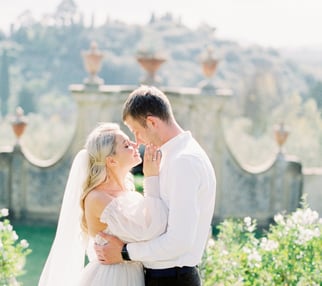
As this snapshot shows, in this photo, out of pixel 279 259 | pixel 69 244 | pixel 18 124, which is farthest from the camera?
pixel 18 124

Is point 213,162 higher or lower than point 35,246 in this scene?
higher

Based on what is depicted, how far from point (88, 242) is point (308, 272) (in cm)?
175

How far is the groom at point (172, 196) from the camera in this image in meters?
3.24

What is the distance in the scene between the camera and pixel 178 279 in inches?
136

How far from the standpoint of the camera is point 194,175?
3.26 m

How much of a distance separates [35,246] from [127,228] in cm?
813

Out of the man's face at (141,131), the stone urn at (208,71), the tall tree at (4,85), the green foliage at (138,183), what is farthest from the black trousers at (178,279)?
the tall tree at (4,85)

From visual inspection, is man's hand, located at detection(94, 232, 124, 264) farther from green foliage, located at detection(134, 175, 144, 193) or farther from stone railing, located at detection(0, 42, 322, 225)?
stone railing, located at detection(0, 42, 322, 225)

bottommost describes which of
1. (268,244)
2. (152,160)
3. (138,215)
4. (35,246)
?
(35,246)

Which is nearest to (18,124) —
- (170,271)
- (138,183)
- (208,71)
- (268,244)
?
(138,183)

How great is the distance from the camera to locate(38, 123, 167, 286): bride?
11.2 ft

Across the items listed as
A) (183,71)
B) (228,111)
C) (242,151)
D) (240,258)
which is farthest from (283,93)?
(240,258)

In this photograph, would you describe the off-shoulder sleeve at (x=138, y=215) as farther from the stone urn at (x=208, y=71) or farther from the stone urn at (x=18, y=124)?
the stone urn at (x=18, y=124)

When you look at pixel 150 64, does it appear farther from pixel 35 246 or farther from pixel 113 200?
pixel 113 200
